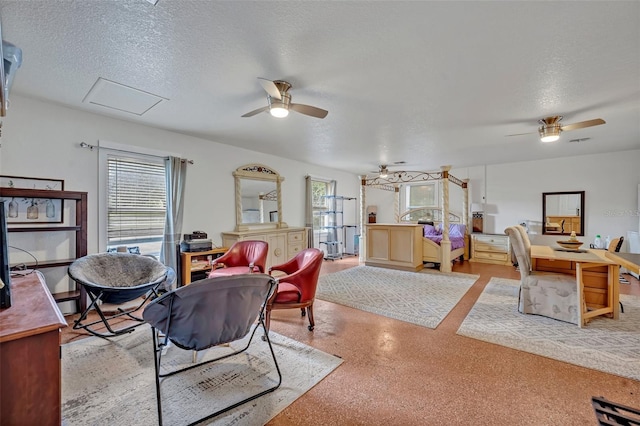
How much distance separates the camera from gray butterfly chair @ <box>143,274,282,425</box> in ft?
5.35

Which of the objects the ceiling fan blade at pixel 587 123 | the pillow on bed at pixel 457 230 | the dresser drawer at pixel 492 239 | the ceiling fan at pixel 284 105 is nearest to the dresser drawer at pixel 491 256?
the dresser drawer at pixel 492 239

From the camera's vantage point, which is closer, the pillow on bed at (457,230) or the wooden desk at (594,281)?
the wooden desk at (594,281)

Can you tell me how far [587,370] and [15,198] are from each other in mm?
5572

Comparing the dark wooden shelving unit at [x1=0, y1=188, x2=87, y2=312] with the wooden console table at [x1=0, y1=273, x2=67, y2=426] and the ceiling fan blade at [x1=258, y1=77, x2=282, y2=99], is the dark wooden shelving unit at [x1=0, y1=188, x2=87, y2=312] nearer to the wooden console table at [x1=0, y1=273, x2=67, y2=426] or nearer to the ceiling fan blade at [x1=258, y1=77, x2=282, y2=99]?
the wooden console table at [x1=0, y1=273, x2=67, y2=426]

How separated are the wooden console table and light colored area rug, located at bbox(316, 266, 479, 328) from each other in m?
2.95

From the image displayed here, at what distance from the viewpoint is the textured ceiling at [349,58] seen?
166 centimetres

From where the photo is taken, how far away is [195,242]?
4.04 m

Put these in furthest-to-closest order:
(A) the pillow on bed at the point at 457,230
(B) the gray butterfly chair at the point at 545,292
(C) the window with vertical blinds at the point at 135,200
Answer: (A) the pillow on bed at the point at 457,230, (C) the window with vertical blinds at the point at 135,200, (B) the gray butterfly chair at the point at 545,292

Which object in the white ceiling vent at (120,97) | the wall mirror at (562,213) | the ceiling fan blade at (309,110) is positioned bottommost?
the wall mirror at (562,213)

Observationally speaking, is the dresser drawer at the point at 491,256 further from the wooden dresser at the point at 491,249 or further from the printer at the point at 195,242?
the printer at the point at 195,242

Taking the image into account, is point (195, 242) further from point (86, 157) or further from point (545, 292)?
point (545, 292)

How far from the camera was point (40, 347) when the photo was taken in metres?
1.10

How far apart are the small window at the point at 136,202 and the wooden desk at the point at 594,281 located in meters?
5.05

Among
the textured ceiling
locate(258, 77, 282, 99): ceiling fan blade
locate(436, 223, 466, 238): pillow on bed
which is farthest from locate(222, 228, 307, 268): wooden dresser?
locate(436, 223, 466, 238): pillow on bed
